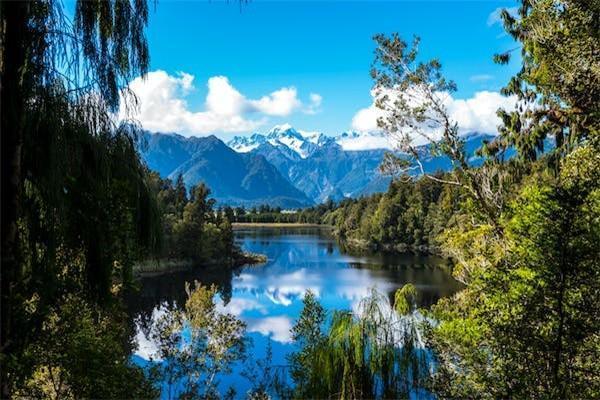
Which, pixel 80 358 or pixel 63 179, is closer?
pixel 63 179

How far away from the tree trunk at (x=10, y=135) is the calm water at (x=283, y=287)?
1507 centimetres

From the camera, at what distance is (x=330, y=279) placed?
4191 cm

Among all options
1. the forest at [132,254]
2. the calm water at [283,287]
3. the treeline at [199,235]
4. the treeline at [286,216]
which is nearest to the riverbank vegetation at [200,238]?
the treeline at [199,235]

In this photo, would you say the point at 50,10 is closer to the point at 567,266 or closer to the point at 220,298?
the point at 567,266

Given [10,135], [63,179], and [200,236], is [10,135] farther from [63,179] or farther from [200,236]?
[200,236]

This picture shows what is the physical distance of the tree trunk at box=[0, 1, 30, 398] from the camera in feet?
9.83

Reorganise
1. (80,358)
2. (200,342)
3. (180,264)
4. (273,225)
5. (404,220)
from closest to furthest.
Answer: (80,358) → (200,342) → (180,264) → (404,220) → (273,225)

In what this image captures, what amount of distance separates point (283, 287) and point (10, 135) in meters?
37.5

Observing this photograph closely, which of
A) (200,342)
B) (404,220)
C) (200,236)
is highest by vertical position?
(404,220)

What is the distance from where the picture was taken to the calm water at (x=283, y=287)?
984 inches

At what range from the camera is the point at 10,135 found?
3045 mm

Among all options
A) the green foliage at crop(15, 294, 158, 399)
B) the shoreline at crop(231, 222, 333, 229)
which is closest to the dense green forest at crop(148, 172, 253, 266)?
the green foliage at crop(15, 294, 158, 399)

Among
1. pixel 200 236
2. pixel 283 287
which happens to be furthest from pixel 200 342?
pixel 200 236

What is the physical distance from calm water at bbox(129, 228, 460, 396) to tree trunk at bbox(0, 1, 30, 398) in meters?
15.1
